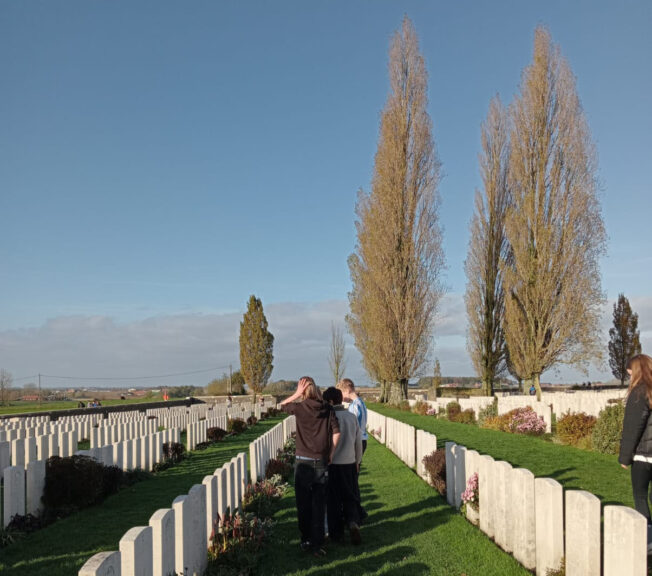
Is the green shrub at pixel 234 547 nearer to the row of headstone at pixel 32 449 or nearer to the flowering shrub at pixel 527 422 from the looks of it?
the row of headstone at pixel 32 449

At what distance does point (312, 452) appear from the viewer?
6.28 m

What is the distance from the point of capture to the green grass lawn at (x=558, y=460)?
897cm

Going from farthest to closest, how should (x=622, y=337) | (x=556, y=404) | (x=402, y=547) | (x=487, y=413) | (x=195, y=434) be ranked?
(x=622, y=337) → (x=487, y=413) → (x=556, y=404) → (x=195, y=434) → (x=402, y=547)

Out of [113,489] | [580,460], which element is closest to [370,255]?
[580,460]

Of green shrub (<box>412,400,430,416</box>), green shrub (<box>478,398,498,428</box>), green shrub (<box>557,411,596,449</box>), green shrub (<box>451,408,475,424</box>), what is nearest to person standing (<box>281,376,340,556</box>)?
green shrub (<box>557,411,596,449</box>)

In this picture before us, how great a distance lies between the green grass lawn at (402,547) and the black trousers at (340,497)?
24cm

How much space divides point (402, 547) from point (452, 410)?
19221 millimetres

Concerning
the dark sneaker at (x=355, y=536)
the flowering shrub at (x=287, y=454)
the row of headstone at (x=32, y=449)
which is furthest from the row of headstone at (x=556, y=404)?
the row of headstone at (x=32, y=449)

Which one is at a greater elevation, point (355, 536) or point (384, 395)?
point (355, 536)

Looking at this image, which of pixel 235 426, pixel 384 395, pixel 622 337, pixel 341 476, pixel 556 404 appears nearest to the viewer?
pixel 341 476

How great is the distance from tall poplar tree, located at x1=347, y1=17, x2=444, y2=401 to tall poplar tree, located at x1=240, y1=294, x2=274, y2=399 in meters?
19.7

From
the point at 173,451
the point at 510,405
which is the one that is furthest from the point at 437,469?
the point at 510,405

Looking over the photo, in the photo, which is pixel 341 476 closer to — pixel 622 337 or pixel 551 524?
pixel 551 524

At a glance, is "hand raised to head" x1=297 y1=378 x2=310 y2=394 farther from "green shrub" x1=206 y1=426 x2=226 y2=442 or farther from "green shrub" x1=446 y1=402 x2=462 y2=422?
"green shrub" x1=446 y1=402 x2=462 y2=422
